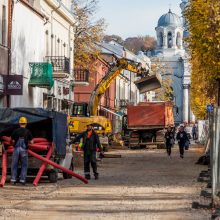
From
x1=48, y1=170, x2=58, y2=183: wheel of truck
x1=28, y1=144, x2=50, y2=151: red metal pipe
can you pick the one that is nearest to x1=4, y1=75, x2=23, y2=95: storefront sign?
x1=28, y1=144, x2=50, y2=151: red metal pipe

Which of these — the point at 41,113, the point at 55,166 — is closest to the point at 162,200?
the point at 55,166

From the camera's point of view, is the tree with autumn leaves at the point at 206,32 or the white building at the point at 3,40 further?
the white building at the point at 3,40

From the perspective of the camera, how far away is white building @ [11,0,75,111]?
132 ft

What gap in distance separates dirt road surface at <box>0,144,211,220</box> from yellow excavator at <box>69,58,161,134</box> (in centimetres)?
2155

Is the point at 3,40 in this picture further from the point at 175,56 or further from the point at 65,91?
the point at 175,56

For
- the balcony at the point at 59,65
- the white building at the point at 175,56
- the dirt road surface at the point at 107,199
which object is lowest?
the dirt road surface at the point at 107,199

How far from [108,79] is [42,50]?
586 cm

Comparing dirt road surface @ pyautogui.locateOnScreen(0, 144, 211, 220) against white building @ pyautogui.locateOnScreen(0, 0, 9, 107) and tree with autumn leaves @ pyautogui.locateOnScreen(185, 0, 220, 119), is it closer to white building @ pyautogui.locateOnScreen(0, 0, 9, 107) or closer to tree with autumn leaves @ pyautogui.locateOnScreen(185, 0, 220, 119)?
tree with autumn leaves @ pyautogui.locateOnScreen(185, 0, 220, 119)

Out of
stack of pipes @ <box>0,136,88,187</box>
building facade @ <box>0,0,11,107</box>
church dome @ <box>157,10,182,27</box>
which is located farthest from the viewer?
church dome @ <box>157,10,182,27</box>

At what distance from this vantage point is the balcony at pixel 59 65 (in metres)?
49.2

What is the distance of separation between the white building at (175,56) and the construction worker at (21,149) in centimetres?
14260

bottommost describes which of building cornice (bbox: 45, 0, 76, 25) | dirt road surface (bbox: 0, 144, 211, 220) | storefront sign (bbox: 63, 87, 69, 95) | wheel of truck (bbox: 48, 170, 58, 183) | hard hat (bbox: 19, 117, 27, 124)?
dirt road surface (bbox: 0, 144, 211, 220)

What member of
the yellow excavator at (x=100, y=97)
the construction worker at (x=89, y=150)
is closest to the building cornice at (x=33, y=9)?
the yellow excavator at (x=100, y=97)

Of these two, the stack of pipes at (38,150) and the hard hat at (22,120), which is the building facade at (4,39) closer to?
the stack of pipes at (38,150)
